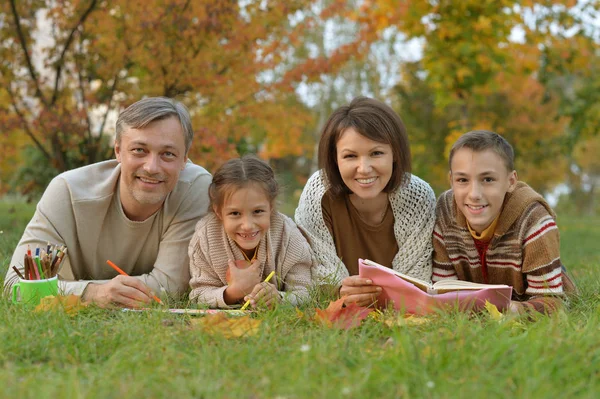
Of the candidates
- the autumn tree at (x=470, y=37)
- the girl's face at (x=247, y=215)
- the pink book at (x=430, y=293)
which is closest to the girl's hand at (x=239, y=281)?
the girl's face at (x=247, y=215)

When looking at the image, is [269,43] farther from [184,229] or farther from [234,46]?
[184,229]

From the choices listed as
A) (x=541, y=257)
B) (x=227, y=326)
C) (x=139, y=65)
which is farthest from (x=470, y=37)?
(x=227, y=326)

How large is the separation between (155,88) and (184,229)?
2.81 m

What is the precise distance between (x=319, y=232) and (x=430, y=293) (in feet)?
3.17

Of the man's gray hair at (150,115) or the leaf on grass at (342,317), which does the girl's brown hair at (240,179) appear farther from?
the leaf on grass at (342,317)

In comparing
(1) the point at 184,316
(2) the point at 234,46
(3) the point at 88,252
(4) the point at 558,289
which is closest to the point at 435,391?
(1) the point at 184,316

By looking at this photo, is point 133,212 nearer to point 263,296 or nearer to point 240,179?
point 240,179

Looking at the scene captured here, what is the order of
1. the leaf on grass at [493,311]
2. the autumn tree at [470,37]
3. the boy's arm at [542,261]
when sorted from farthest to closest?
the autumn tree at [470,37], the boy's arm at [542,261], the leaf on grass at [493,311]

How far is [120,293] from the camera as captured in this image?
3006 millimetres

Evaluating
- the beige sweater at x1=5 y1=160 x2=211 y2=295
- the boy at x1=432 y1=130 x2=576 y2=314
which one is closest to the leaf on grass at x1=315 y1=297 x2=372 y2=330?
the boy at x1=432 y1=130 x2=576 y2=314

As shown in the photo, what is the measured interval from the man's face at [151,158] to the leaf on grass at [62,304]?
2.29ft

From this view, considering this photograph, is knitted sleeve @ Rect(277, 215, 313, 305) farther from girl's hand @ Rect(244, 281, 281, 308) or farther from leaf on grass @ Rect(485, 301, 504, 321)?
leaf on grass @ Rect(485, 301, 504, 321)

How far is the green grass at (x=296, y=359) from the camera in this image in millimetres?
1868

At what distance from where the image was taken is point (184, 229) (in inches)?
140
